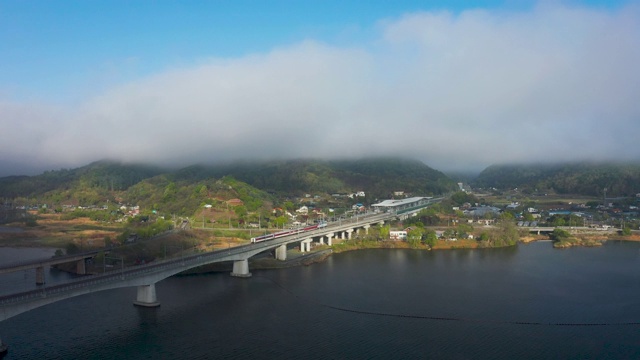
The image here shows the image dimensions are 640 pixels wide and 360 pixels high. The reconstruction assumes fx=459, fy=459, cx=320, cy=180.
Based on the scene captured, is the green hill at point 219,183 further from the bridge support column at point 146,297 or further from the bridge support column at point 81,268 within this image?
the bridge support column at point 146,297

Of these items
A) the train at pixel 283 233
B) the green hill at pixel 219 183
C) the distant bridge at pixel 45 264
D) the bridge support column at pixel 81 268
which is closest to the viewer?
the distant bridge at pixel 45 264

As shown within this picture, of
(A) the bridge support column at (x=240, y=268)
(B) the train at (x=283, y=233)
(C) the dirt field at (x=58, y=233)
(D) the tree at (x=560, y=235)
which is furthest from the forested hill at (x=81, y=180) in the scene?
→ (D) the tree at (x=560, y=235)

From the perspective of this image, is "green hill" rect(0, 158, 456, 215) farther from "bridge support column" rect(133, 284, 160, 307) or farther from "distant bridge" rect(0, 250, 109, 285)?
"bridge support column" rect(133, 284, 160, 307)

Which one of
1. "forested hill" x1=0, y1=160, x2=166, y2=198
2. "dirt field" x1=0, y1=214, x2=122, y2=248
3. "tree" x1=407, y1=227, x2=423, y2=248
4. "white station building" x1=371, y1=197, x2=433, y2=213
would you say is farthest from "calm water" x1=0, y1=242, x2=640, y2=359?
"forested hill" x1=0, y1=160, x2=166, y2=198

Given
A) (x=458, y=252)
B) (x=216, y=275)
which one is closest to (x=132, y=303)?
(x=216, y=275)

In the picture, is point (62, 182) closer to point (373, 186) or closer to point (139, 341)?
point (373, 186)

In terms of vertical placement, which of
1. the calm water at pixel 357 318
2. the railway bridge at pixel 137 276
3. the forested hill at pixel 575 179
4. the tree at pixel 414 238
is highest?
the forested hill at pixel 575 179

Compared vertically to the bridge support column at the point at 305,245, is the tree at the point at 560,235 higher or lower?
lower

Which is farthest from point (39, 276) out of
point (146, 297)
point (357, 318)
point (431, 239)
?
point (431, 239)
